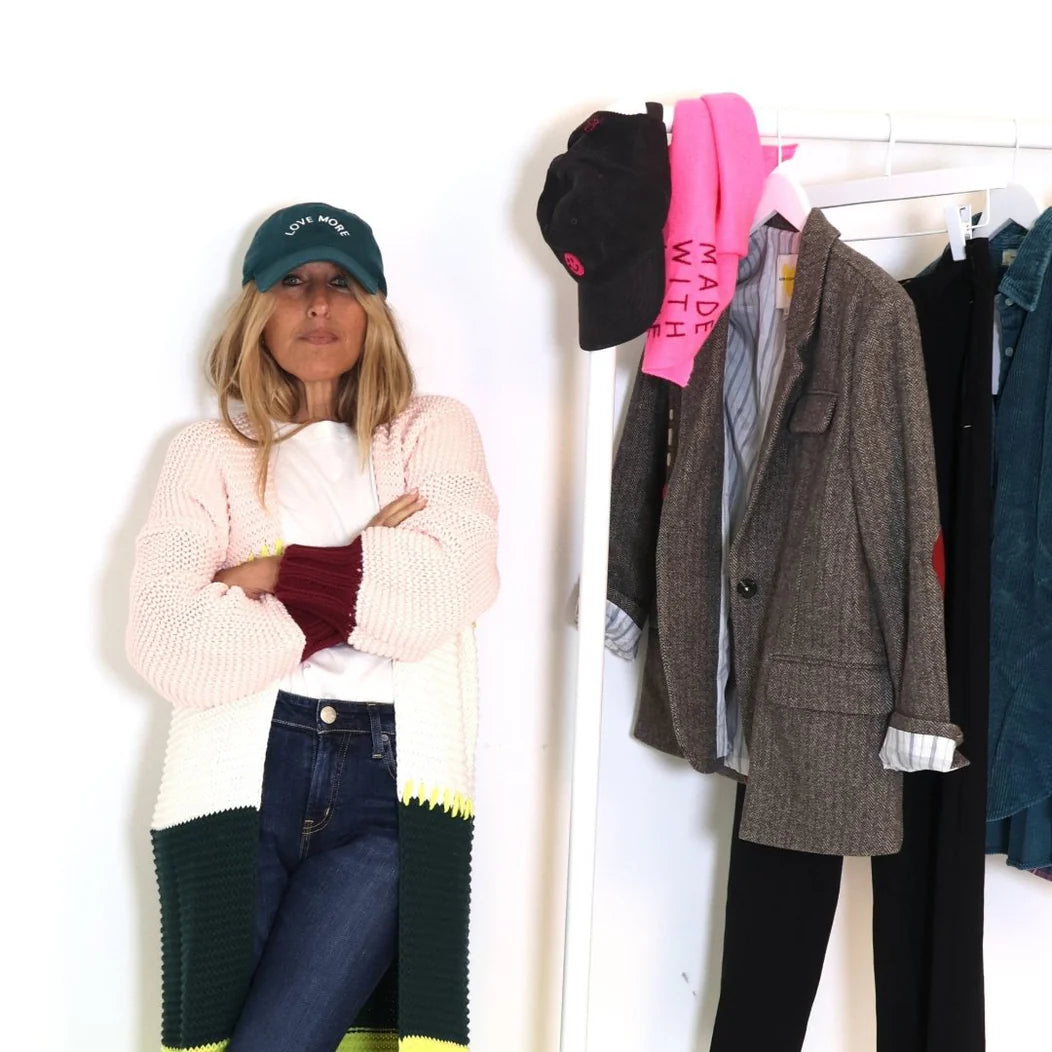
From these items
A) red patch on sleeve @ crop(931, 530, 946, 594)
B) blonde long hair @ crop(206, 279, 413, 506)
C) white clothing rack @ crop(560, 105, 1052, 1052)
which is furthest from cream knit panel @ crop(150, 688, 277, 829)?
red patch on sleeve @ crop(931, 530, 946, 594)

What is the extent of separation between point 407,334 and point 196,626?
69 centimetres

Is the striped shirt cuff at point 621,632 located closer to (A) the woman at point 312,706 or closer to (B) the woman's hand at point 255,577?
(A) the woman at point 312,706

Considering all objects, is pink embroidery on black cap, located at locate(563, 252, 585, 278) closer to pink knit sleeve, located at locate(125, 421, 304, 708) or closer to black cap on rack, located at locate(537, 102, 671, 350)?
black cap on rack, located at locate(537, 102, 671, 350)

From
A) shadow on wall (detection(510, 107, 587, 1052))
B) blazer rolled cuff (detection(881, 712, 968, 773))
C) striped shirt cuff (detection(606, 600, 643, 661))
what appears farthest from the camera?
shadow on wall (detection(510, 107, 587, 1052))

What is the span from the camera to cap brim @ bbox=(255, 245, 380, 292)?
6.38 feet

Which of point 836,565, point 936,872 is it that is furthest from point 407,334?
point 936,872

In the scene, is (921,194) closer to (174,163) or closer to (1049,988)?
(174,163)

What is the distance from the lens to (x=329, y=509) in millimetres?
1989

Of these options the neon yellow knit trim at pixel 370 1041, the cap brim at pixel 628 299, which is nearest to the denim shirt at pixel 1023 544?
the cap brim at pixel 628 299

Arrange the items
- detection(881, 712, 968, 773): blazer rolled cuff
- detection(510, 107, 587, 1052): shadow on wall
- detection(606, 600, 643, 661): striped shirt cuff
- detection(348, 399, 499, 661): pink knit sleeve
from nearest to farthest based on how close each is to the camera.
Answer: detection(881, 712, 968, 773): blazer rolled cuff
detection(348, 399, 499, 661): pink knit sleeve
detection(606, 600, 643, 661): striped shirt cuff
detection(510, 107, 587, 1052): shadow on wall

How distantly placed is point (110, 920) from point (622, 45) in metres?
1.71

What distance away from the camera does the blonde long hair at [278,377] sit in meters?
2.01

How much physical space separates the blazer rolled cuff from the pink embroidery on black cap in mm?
727

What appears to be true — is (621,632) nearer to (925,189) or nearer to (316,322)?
(316,322)
